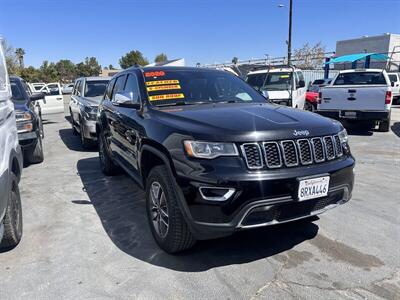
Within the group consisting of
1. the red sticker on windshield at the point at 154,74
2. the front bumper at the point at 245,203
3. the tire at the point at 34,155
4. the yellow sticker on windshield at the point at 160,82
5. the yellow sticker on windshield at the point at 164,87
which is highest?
the red sticker on windshield at the point at 154,74

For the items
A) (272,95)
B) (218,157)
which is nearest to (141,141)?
(218,157)

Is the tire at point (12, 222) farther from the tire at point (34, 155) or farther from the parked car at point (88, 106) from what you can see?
the parked car at point (88, 106)

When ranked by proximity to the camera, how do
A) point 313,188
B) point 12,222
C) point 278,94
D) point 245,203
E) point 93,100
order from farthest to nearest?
point 278,94 → point 93,100 → point 12,222 → point 313,188 → point 245,203

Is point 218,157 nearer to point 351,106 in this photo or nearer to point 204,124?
point 204,124

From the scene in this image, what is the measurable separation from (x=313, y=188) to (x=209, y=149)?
0.92m

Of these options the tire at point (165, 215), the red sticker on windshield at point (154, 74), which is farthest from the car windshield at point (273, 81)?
the tire at point (165, 215)

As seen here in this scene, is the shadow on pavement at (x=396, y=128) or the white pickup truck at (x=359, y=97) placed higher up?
the white pickup truck at (x=359, y=97)

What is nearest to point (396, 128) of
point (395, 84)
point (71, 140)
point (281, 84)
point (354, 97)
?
point (354, 97)

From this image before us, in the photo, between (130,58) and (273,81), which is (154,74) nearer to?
(273,81)

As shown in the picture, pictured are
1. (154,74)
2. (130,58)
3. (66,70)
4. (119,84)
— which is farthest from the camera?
(66,70)

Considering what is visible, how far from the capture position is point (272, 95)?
35.7 feet

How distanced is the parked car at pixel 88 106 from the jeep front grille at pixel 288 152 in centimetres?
595

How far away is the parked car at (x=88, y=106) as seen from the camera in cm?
816

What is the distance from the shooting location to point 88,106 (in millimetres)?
8266
